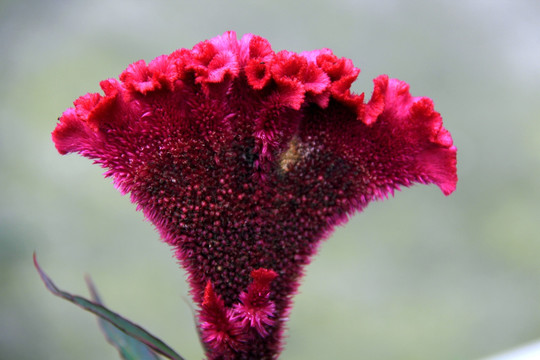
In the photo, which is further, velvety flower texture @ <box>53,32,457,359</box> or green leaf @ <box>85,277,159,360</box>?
green leaf @ <box>85,277,159,360</box>

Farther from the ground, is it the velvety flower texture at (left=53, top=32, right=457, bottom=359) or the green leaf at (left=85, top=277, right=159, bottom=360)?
the velvety flower texture at (left=53, top=32, right=457, bottom=359)

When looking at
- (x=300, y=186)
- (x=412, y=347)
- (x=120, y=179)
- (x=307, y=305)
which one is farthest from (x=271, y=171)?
(x=412, y=347)

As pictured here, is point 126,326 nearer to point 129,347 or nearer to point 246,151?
point 129,347

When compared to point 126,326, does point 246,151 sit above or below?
above

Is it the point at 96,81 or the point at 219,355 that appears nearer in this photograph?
the point at 219,355

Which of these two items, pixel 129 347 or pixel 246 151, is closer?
pixel 246 151

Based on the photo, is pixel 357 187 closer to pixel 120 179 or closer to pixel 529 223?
pixel 120 179

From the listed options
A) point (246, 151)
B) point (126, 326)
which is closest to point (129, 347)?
point (126, 326)

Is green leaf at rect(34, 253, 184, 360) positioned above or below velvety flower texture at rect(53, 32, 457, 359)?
below
